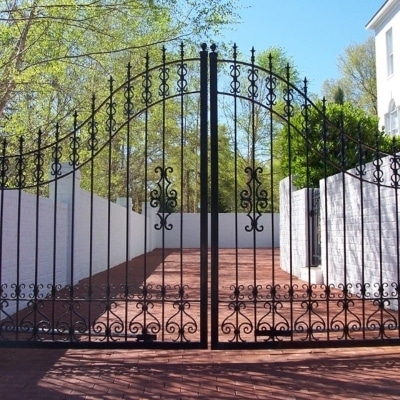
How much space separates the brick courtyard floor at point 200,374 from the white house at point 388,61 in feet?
50.9

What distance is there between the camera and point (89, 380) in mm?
4844

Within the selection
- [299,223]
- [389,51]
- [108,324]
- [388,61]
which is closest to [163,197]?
[108,324]

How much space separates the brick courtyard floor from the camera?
4449 mm

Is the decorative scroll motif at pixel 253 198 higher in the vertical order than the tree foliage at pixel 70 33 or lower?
lower

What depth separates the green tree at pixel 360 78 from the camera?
1176 inches

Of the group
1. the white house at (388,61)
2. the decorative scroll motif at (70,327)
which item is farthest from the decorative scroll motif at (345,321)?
the white house at (388,61)

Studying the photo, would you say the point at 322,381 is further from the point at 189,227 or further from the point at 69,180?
the point at 189,227

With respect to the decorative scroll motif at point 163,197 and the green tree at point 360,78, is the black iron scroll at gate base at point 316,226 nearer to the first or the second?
the decorative scroll motif at point 163,197

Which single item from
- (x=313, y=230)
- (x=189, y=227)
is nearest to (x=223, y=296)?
(x=313, y=230)

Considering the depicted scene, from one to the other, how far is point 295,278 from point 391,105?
31.9ft

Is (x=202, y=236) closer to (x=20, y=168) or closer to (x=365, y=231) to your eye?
(x=20, y=168)

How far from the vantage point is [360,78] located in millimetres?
30391

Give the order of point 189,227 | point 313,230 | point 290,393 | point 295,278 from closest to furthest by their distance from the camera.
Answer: point 290,393 < point 313,230 < point 295,278 < point 189,227

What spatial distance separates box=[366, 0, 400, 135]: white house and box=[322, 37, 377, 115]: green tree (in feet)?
28.0
